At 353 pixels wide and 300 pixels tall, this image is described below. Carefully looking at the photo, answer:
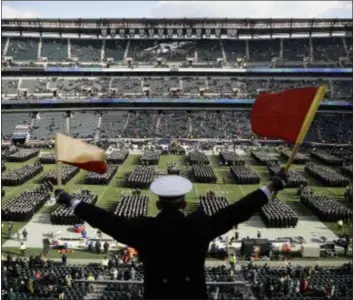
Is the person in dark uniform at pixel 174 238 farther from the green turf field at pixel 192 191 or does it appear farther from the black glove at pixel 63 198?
the green turf field at pixel 192 191

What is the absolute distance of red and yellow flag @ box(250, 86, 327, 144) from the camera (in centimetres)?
360

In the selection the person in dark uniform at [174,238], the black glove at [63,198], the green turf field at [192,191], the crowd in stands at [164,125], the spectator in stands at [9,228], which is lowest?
the spectator in stands at [9,228]

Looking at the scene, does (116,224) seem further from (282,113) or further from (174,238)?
(282,113)

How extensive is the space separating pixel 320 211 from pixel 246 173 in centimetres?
876

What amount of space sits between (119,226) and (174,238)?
0.32 m

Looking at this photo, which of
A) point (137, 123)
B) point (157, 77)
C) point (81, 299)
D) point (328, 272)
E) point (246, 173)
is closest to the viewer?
point (81, 299)

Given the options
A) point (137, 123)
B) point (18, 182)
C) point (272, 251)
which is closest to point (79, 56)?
point (137, 123)

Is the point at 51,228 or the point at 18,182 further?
the point at 18,182

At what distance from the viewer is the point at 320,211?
2198 cm

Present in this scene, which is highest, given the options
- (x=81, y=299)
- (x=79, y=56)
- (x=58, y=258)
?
(x=79, y=56)

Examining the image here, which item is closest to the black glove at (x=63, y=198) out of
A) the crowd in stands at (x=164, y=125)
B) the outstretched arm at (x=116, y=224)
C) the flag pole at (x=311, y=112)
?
the outstretched arm at (x=116, y=224)

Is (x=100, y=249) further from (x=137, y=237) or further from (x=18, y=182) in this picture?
(x=137, y=237)

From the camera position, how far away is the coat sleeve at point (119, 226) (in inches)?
108

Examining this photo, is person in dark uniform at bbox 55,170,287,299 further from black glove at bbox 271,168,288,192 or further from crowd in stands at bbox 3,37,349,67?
crowd in stands at bbox 3,37,349,67
